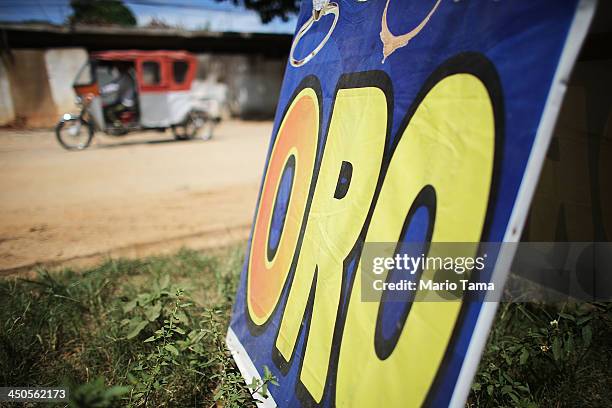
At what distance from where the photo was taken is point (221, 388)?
5.72 ft

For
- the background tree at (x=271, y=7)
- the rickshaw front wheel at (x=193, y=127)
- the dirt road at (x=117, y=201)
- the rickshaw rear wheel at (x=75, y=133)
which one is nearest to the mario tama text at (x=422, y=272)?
the dirt road at (x=117, y=201)

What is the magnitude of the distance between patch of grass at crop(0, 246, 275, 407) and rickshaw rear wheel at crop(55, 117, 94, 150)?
6724 mm

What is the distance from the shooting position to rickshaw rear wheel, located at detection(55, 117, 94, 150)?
8500 mm

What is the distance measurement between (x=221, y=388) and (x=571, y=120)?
237 centimetres

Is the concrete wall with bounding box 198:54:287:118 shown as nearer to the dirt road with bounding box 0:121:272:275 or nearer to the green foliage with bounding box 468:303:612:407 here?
the dirt road with bounding box 0:121:272:275

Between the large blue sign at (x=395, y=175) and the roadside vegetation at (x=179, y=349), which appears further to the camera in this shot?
the roadside vegetation at (x=179, y=349)

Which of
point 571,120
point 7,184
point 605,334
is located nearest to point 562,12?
point 571,120

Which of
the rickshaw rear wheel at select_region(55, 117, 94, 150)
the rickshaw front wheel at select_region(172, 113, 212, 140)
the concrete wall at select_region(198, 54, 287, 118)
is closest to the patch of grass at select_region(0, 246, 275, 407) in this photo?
the rickshaw rear wheel at select_region(55, 117, 94, 150)

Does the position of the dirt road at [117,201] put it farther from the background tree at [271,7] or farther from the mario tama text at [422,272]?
the background tree at [271,7]

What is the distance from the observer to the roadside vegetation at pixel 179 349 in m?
1.76

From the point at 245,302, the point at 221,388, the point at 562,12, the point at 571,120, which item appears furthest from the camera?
the point at 571,120

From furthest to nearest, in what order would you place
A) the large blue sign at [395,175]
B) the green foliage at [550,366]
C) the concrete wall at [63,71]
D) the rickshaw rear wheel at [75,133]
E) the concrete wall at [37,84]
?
the concrete wall at [63,71] → the concrete wall at [37,84] → the rickshaw rear wheel at [75,133] → the green foliage at [550,366] → the large blue sign at [395,175]

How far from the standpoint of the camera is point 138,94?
31.8ft

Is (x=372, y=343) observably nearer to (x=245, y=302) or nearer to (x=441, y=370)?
(x=441, y=370)
